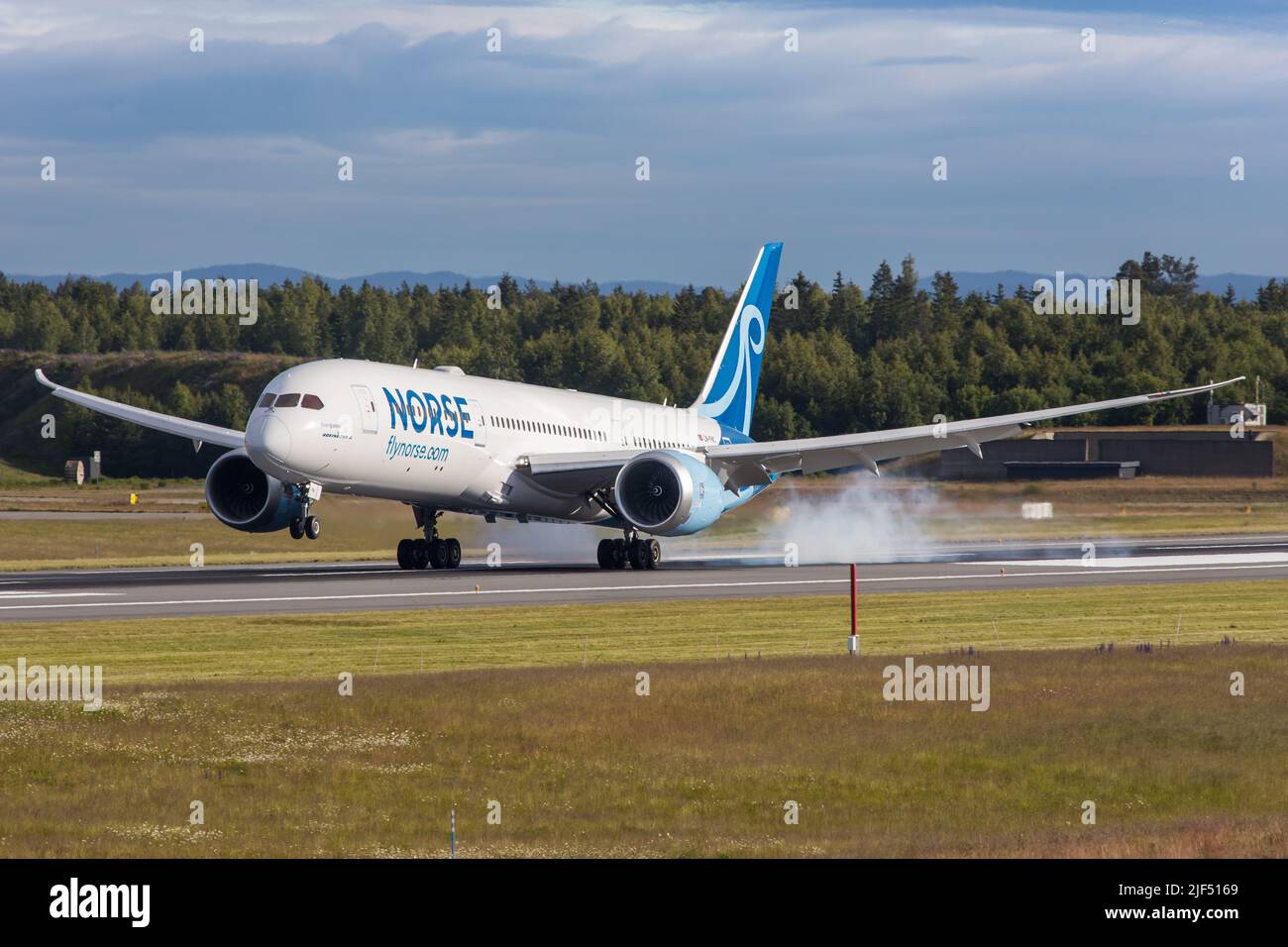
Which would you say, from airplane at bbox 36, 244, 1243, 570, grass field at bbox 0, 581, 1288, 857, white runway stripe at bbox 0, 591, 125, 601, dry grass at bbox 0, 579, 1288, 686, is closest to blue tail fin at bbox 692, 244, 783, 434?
airplane at bbox 36, 244, 1243, 570

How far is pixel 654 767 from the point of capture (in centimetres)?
2186

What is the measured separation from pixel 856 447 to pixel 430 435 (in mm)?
14261

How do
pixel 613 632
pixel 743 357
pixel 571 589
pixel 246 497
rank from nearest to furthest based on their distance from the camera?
pixel 613 632
pixel 571 589
pixel 246 497
pixel 743 357

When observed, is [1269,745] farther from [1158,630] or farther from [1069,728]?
[1158,630]

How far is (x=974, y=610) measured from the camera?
130 feet

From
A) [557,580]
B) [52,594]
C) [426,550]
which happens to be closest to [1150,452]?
[426,550]

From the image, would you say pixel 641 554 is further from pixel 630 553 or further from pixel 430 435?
pixel 430 435

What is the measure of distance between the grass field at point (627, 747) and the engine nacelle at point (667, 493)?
12.7m

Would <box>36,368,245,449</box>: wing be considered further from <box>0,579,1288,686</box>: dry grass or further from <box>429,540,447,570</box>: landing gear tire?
<box>0,579,1288,686</box>: dry grass

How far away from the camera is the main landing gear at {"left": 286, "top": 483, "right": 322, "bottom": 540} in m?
41.3

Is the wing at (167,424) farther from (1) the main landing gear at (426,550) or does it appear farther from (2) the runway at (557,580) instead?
(1) the main landing gear at (426,550)

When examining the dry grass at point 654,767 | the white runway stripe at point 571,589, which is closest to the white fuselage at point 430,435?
the white runway stripe at point 571,589

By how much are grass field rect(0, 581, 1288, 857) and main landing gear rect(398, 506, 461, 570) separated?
1578cm
